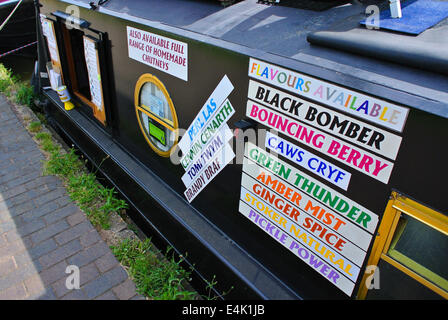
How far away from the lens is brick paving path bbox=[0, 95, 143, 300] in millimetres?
2734

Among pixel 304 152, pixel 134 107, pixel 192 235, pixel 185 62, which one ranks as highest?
pixel 185 62

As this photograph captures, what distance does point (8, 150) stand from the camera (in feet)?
14.6

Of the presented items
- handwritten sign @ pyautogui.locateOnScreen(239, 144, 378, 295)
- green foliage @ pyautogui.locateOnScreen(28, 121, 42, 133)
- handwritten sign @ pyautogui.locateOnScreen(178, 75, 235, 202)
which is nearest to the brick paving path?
green foliage @ pyautogui.locateOnScreen(28, 121, 42, 133)

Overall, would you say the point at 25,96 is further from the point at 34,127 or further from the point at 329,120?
the point at 329,120

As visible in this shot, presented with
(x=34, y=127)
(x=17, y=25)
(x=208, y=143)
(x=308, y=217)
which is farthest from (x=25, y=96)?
(x=308, y=217)

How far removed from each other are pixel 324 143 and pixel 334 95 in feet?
0.87

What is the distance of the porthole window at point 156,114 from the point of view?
279 centimetres

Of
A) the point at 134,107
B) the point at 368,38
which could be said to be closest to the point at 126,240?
the point at 134,107

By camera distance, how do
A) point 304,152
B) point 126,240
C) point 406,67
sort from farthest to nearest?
point 126,240, point 304,152, point 406,67

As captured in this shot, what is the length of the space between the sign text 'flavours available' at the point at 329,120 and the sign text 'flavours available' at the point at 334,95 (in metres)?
0.04

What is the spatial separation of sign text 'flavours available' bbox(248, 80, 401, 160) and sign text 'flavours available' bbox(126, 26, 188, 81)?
2.28ft

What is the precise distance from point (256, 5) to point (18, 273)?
9.61 feet

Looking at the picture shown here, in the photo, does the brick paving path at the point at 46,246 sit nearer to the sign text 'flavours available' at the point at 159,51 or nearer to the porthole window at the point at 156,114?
the porthole window at the point at 156,114
